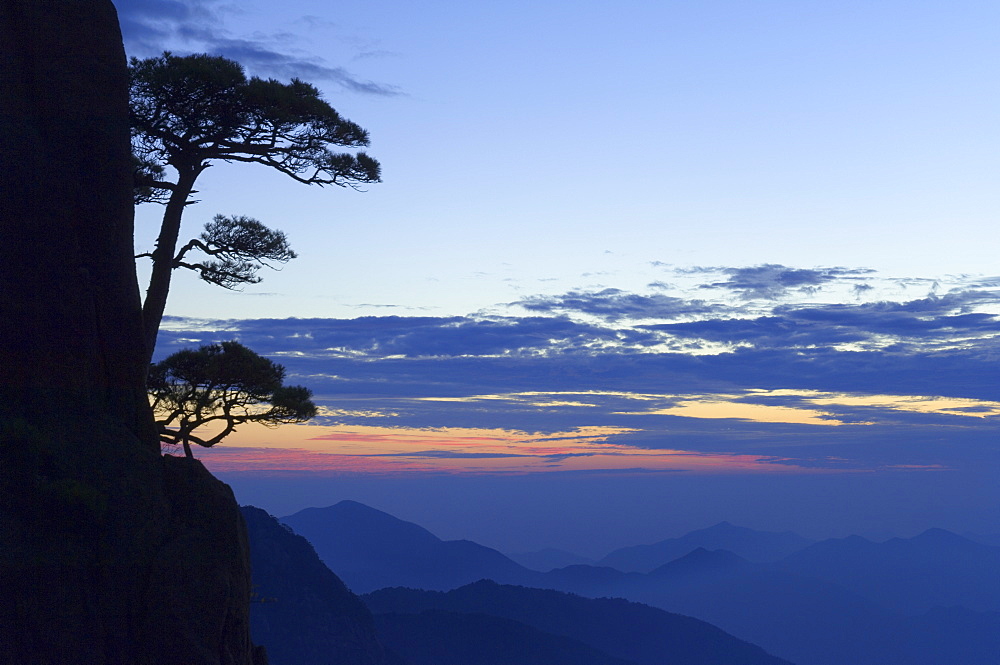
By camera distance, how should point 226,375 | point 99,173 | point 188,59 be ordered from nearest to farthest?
point 99,173 → point 188,59 → point 226,375

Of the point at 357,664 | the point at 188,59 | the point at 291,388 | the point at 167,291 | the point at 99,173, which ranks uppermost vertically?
the point at 188,59

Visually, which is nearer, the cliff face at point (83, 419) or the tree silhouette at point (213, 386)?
the cliff face at point (83, 419)

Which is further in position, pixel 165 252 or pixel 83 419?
pixel 165 252

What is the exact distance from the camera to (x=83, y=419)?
15.6 m

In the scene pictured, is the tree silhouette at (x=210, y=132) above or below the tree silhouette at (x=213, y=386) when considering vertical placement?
above

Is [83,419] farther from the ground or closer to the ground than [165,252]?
closer to the ground

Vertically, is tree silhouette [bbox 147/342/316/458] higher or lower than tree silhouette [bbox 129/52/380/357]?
lower

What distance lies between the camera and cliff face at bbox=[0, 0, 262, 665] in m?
14.3

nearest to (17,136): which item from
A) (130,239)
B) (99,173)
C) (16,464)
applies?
(99,173)

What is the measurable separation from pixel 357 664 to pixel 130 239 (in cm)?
19438

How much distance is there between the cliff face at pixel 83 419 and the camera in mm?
14289

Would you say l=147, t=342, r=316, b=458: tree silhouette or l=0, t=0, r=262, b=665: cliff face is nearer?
l=0, t=0, r=262, b=665: cliff face

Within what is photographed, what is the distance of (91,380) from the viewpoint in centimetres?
1599

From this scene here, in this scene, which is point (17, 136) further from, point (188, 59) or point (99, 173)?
point (188, 59)
